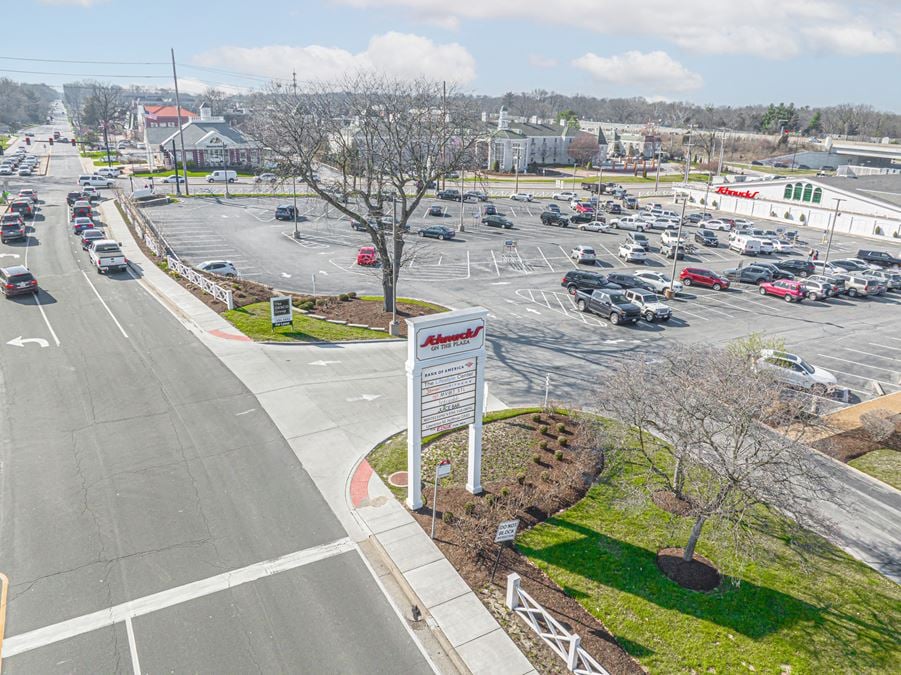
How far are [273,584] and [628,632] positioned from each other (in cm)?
803

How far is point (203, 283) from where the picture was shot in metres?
36.8

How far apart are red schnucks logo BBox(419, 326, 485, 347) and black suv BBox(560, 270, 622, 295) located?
25.5m

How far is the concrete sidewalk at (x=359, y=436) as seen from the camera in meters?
13.1

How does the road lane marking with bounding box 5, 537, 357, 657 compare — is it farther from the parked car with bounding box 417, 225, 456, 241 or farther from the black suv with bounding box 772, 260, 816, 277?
the black suv with bounding box 772, 260, 816, 277

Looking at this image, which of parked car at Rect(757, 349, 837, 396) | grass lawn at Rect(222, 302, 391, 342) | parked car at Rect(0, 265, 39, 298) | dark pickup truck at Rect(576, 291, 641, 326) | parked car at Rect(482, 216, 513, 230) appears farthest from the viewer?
parked car at Rect(482, 216, 513, 230)

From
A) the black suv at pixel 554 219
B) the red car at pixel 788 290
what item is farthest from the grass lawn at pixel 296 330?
the black suv at pixel 554 219

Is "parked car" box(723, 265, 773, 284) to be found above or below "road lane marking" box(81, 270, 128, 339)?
above

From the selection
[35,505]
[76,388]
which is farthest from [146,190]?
[35,505]

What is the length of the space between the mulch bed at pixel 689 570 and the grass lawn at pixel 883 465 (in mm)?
8899

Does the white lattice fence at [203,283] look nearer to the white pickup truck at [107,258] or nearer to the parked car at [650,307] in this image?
the white pickup truck at [107,258]

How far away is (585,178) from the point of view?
379ft

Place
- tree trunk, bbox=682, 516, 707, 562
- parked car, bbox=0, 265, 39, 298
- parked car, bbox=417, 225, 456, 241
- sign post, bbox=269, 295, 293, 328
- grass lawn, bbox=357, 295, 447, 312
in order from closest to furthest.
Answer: tree trunk, bbox=682, 516, 707, 562 < sign post, bbox=269, 295, 293, 328 < parked car, bbox=0, 265, 39, 298 < grass lawn, bbox=357, 295, 447, 312 < parked car, bbox=417, 225, 456, 241

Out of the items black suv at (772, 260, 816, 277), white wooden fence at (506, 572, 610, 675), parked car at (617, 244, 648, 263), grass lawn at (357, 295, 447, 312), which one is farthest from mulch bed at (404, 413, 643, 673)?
black suv at (772, 260, 816, 277)

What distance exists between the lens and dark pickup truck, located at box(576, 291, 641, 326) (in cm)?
3503
